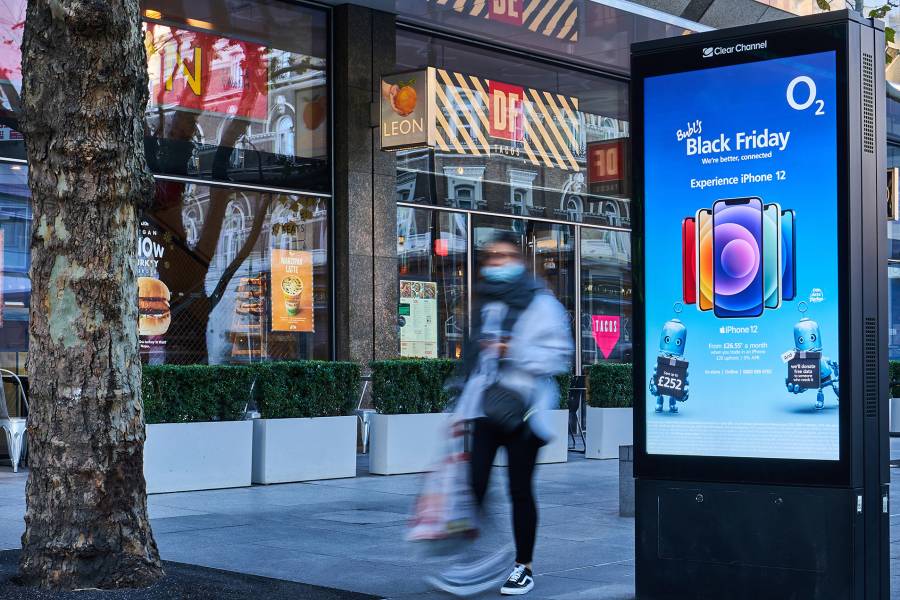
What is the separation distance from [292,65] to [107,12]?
9486 millimetres

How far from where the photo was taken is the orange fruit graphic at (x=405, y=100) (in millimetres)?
15009

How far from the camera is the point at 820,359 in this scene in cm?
563

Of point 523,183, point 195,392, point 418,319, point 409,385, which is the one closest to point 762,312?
point 195,392

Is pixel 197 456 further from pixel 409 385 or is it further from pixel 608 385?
pixel 608 385

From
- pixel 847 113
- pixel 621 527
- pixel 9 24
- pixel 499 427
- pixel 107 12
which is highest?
pixel 9 24

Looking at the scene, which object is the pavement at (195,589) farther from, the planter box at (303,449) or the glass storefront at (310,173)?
the glass storefront at (310,173)

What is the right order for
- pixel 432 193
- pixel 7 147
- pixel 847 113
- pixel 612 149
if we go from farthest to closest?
pixel 612 149 < pixel 432 193 < pixel 7 147 < pixel 847 113

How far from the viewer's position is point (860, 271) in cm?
558

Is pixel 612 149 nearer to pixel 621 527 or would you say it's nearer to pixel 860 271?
pixel 621 527

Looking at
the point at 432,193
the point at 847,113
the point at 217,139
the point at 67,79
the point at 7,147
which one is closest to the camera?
the point at 847,113

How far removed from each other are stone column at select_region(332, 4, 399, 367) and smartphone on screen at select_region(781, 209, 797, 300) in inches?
385

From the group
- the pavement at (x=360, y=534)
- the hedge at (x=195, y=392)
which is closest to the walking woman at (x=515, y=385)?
the pavement at (x=360, y=534)

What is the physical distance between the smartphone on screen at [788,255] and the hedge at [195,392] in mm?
6121

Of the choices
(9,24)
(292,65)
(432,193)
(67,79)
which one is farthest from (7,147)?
(67,79)
